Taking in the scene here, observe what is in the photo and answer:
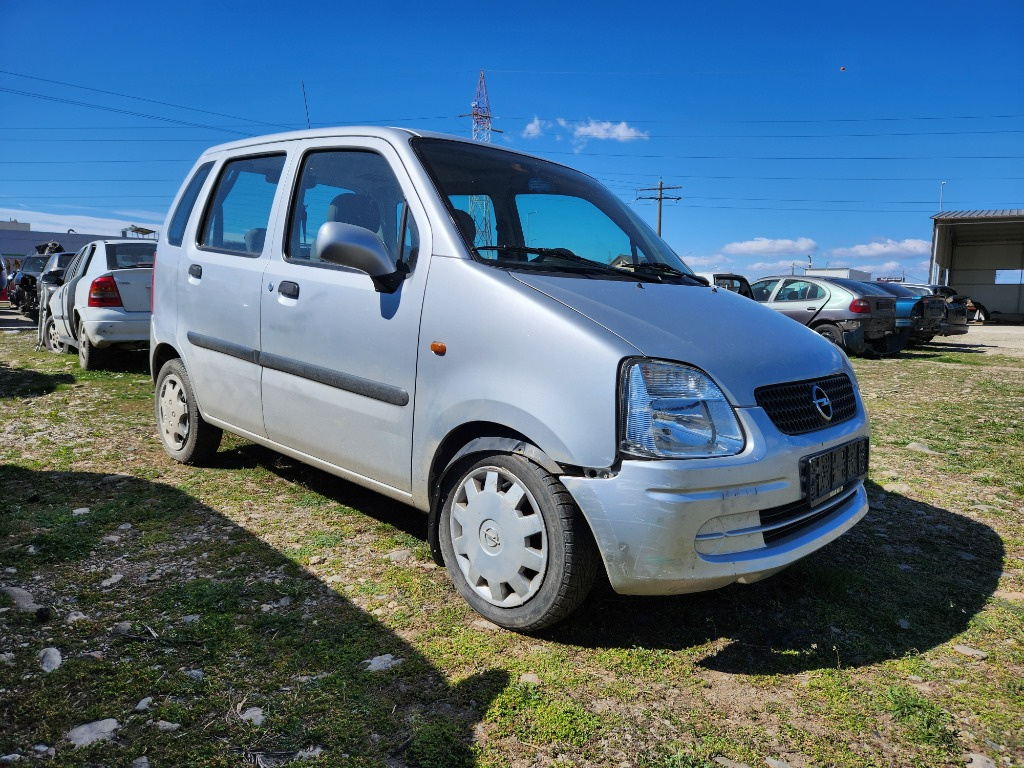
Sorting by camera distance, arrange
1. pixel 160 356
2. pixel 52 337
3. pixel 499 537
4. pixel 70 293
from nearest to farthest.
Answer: pixel 499 537
pixel 160 356
pixel 70 293
pixel 52 337

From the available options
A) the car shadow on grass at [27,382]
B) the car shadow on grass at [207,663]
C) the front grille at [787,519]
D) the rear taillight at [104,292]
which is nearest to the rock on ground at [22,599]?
the car shadow on grass at [207,663]

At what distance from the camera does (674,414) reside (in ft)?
7.88

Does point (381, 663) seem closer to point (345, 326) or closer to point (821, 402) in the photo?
point (345, 326)

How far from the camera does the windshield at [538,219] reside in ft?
10.1

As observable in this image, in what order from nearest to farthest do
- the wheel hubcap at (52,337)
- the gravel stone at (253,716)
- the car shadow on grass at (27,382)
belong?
the gravel stone at (253,716) → the car shadow on grass at (27,382) → the wheel hubcap at (52,337)

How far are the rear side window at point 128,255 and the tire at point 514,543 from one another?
740cm

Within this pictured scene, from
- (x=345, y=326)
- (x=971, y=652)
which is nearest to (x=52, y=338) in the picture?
(x=345, y=326)

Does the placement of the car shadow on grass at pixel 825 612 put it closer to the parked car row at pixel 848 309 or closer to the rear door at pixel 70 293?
the rear door at pixel 70 293

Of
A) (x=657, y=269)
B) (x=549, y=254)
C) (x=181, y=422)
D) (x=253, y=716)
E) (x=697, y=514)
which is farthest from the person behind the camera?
(x=181, y=422)

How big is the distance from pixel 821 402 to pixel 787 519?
1.66 feet

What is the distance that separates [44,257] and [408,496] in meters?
21.9

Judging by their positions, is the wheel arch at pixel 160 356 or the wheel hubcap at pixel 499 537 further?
the wheel arch at pixel 160 356

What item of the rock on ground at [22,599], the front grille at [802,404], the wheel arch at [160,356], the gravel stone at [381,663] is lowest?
the gravel stone at [381,663]

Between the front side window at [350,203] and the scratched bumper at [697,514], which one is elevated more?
the front side window at [350,203]
